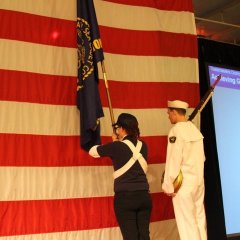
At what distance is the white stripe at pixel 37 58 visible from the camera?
3025 millimetres

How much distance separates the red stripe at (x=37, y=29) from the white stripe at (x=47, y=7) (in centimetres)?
3

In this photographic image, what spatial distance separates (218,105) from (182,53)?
75 centimetres

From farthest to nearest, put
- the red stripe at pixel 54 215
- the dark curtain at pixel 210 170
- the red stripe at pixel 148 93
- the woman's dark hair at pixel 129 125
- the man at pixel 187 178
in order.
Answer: the dark curtain at pixel 210 170
the red stripe at pixel 148 93
the man at pixel 187 178
the red stripe at pixel 54 215
the woman's dark hair at pixel 129 125

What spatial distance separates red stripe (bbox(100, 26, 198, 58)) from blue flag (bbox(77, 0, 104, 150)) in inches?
13.1

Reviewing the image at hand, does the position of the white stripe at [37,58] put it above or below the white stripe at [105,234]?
above

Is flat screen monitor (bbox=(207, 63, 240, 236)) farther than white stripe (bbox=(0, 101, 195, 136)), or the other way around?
flat screen monitor (bbox=(207, 63, 240, 236))

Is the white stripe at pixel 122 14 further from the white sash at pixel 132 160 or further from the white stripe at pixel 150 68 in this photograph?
the white sash at pixel 132 160

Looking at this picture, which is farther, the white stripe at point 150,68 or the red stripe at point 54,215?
the white stripe at point 150,68

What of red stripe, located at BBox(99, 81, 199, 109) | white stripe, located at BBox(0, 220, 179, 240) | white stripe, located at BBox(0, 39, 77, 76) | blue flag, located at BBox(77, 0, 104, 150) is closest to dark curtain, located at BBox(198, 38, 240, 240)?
red stripe, located at BBox(99, 81, 199, 109)

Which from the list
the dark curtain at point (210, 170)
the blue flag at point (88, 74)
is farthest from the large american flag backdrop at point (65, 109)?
the dark curtain at point (210, 170)

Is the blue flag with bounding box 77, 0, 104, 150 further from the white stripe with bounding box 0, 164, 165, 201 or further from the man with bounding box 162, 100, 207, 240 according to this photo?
the man with bounding box 162, 100, 207, 240

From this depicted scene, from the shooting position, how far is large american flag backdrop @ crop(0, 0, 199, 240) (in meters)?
2.95

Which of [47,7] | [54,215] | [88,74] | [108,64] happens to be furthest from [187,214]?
[47,7]

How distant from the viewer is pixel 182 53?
151 inches
